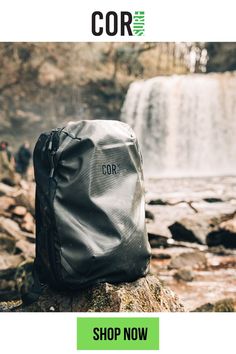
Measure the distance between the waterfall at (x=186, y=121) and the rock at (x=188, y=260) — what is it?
546 centimetres

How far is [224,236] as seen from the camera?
537cm

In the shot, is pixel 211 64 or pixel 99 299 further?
pixel 211 64

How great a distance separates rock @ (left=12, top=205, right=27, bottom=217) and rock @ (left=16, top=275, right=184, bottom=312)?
3.77 m

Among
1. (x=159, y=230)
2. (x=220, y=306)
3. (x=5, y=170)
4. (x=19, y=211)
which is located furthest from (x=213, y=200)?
(x=220, y=306)

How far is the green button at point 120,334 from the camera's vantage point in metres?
1.84

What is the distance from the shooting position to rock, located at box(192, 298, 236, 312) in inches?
139

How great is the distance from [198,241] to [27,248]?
1738 millimetres

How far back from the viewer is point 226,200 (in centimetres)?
740

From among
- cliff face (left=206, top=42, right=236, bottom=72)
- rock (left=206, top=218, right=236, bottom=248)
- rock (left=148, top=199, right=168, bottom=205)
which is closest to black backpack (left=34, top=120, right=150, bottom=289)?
rock (left=206, top=218, right=236, bottom=248)

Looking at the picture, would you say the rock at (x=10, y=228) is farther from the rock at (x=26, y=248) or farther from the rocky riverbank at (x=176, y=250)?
the rock at (x=26, y=248)

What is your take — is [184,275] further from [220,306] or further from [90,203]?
[90,203]
